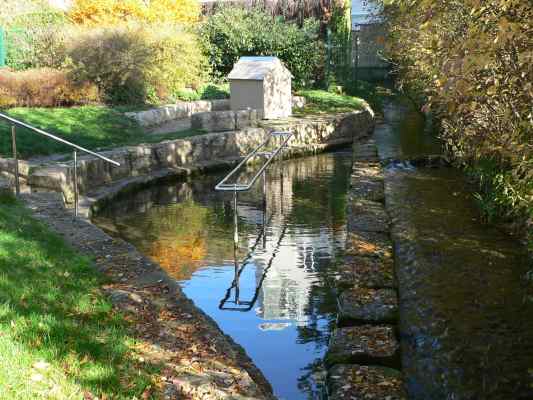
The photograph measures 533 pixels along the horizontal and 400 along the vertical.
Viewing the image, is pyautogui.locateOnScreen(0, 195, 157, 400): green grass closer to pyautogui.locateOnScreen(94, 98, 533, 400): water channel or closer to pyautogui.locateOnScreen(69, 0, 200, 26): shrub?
pyautogui.locateOnScreen(94, 98, 533, 400): water channel

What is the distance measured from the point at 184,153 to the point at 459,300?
775 cm

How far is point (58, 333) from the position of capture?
462 cm

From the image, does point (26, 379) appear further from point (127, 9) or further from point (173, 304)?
point (127, 9)

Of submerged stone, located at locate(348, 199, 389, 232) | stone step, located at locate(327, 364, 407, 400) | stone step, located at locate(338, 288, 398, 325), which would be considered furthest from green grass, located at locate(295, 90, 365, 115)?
stone step, located at locate(327, 364, 407, 400)

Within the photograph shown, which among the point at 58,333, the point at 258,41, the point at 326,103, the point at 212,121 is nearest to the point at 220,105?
the point at 326,103

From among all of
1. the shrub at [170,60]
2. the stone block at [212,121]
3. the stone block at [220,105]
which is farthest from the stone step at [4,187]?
the stone block at [220,105]

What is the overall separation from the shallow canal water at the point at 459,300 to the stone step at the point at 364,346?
1.25ft

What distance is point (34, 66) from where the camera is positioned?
62.3ft

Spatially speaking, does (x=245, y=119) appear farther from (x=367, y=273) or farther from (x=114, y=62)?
(x=367, y=273)

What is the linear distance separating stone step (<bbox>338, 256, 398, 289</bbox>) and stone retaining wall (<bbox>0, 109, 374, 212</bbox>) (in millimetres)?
4787

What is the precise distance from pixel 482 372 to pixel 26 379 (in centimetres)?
324

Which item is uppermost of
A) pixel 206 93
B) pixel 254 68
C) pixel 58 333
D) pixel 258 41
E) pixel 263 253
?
pixel 258 41

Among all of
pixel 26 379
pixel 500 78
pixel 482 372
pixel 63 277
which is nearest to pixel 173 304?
pixel 63 277

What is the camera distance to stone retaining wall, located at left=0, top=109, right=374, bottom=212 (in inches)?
408
